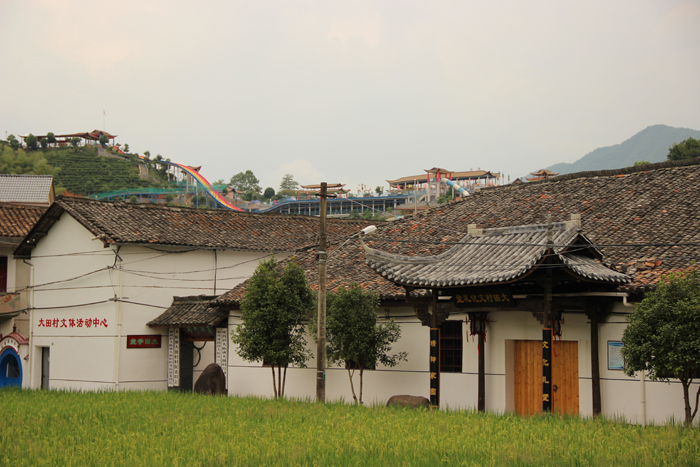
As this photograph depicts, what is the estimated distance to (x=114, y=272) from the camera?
23578mm

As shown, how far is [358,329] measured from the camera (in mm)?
16484

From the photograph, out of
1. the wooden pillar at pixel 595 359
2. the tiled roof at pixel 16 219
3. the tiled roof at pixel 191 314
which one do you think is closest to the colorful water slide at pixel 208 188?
the tiled roof at pixel 16 219

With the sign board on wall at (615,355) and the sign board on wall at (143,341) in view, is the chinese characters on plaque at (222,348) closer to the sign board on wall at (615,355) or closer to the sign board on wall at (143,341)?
the sign board on wall at (143,341)

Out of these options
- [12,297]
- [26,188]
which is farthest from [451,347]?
[26,188]

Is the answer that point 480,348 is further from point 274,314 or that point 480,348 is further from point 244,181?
point 244,181

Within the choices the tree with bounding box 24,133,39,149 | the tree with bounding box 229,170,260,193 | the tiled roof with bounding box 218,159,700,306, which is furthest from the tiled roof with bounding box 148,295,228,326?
the tree with bounding box 229,170,260,193

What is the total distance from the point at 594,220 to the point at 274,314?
26.2 ft

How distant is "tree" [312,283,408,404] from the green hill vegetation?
2646 inches

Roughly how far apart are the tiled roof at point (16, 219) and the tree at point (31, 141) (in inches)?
2476

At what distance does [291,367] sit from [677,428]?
11.2 metres

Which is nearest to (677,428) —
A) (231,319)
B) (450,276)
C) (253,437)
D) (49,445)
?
(450,276)

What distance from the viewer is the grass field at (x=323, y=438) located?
897 cm

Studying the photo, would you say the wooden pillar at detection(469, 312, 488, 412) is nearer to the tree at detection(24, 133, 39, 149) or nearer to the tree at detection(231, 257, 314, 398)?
the tree at detection(231, 257, 314, 398)

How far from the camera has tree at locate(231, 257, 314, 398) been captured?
17.8 metres
